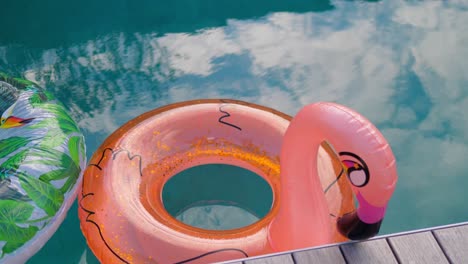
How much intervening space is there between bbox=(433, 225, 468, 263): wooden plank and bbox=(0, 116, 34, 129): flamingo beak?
1.87m

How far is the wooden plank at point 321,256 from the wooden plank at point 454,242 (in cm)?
26

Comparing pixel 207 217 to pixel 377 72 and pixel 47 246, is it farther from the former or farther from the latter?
pixel 377 72

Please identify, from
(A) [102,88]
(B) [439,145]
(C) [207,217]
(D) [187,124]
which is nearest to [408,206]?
(B) [439,145]

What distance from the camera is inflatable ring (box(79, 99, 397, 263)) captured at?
1.59 meters

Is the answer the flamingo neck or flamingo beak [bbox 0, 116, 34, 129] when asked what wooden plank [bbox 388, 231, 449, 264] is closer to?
the flamingo neck

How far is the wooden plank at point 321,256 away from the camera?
1.28 meters

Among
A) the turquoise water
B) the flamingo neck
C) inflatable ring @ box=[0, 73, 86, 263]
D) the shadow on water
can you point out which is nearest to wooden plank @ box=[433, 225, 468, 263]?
the flamingo neck

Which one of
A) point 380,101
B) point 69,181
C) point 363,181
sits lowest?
point 380,101

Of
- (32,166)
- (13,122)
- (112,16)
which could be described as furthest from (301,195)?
(112,16)

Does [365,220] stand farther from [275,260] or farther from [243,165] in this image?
[243,165]

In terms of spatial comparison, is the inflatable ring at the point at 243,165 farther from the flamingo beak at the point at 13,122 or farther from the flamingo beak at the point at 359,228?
the flamingo beak at the point at 13,122

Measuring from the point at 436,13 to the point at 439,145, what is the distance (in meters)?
1.55

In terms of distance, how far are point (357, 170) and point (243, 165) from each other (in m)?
1.06

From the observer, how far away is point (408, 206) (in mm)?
2824
